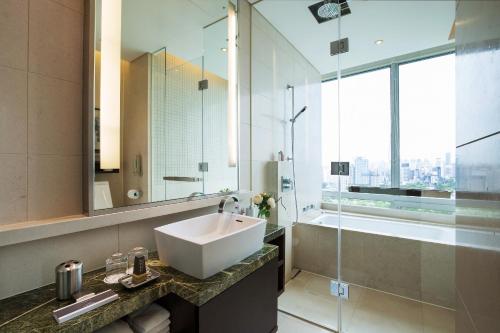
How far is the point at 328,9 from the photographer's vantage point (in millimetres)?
2041

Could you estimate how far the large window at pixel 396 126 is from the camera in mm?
1699

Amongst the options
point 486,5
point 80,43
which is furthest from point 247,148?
point 486,5

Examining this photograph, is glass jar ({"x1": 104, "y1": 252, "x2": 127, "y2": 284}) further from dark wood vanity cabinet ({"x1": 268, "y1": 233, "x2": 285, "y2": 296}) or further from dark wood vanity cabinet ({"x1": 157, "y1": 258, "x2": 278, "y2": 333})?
dark wood vanity cabinet ({"x1": 268, "y1": 233, "x2": 285, "y2": 296})

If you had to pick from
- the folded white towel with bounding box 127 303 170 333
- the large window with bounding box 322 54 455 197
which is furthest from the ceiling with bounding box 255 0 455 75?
the folded white towel with bounding box 127 303 170 333

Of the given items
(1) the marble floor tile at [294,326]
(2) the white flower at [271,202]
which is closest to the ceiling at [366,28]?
(2) the white flower at [271,202]

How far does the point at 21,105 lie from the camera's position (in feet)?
3.20

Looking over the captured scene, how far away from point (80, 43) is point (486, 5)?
1.56 meters

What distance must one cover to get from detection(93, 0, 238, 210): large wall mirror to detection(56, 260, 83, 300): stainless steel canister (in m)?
0.30

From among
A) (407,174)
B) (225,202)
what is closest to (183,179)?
(225,202)

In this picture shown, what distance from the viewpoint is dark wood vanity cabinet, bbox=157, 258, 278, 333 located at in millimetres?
1008

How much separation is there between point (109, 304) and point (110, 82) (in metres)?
1.08

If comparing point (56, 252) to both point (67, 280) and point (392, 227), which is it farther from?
point (392, 227)

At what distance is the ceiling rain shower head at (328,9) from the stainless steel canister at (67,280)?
257 centimetres

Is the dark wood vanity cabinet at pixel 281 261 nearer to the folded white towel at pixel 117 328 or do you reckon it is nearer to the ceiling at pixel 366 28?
the folded white towel at pixel 117 328
